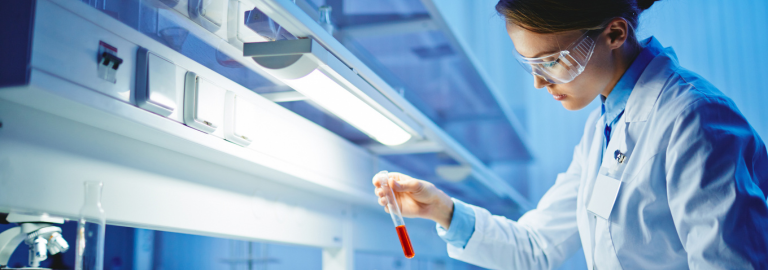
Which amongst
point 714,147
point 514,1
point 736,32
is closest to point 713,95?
point 714,147

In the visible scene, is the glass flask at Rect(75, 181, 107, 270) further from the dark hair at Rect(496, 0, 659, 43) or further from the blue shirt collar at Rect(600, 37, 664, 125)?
the blue shirt collar at Rect(600, 37, 664, 125)

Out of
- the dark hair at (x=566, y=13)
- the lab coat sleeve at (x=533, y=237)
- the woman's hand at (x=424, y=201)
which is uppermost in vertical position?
the dark hair at (x=566, y=13)

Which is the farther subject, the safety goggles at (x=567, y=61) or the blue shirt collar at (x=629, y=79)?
the blue shirt collar at (x=629, y=79)

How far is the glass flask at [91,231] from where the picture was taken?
877 mm

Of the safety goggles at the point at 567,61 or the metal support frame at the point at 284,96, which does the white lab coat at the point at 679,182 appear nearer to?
the safety goggles at the point at 567,61

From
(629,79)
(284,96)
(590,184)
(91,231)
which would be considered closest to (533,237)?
(590,184)

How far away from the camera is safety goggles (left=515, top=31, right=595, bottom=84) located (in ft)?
3.67

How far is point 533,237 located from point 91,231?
1.31 m

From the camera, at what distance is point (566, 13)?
43.0 inches

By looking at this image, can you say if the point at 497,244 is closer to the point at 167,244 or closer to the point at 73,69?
the point at 73,69

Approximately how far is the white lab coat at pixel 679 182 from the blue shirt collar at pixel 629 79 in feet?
0.11

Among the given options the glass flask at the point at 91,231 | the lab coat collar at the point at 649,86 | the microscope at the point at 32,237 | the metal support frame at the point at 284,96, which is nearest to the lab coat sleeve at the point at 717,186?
the lab coat collar at the point at 649,86

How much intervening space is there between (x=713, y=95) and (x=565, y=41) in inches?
12.0

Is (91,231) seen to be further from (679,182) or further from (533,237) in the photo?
(533,237)
